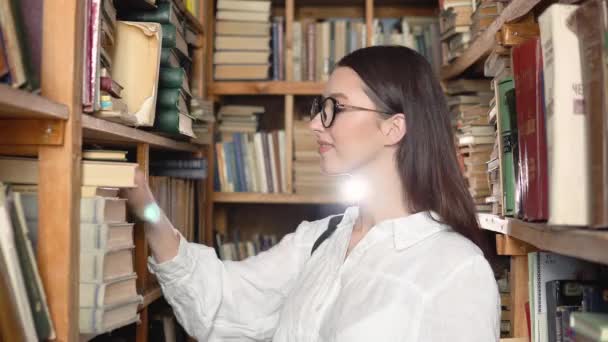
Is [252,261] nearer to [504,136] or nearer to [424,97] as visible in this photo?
[424,97]

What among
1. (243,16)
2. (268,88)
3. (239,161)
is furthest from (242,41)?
(239,161)

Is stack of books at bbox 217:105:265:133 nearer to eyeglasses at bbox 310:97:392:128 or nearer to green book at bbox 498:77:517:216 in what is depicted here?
eyeglasses at bbox 310:97:392:128

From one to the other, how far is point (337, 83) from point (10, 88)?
0.87m

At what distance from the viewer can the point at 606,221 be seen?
0.79 metres

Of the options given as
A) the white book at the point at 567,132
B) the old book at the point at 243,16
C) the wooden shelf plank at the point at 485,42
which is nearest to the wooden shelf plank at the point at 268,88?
the old book at the point at 243,16

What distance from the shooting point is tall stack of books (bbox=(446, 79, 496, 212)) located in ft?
6.37

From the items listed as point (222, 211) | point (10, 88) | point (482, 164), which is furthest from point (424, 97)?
point (222, 211)

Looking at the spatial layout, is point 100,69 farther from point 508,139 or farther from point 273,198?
point 273,198

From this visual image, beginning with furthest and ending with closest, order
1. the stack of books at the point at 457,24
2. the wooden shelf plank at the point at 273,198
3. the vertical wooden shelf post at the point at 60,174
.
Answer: the wooden shelf plank at the point at 273,198
the stack of books at the point at 457,24
the vertical wooden shelf post at the point at 60,174

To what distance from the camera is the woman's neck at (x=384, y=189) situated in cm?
156

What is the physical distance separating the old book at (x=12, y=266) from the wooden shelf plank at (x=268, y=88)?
1.75m

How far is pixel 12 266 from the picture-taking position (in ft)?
3.21

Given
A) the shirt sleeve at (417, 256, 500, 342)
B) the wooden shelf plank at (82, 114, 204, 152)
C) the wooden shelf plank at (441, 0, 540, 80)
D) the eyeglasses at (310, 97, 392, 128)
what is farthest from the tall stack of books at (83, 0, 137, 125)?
the wooden shelf plank at (441, 0, 540, 80)

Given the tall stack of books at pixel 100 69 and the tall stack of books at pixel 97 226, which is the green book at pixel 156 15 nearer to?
the tall stack of books at pixel 100 69
